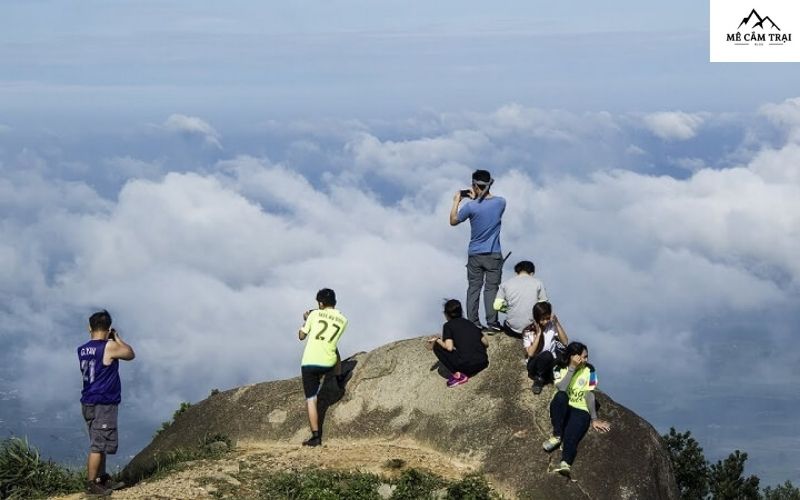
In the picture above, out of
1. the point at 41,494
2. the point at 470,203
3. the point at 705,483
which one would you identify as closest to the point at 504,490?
the point at 470,203

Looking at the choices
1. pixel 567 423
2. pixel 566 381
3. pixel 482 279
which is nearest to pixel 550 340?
pixel 566 381

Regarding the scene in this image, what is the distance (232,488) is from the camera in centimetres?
1673

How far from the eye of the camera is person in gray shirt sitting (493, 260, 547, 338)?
62.5 feet

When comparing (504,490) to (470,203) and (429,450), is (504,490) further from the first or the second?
(470,203)

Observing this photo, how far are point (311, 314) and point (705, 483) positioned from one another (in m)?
20.1

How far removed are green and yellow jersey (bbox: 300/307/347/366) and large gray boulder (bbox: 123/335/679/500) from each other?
2.13m

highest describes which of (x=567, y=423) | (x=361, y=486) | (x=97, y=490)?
(x=567, y=423)

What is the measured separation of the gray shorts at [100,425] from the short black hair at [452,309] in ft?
20.6

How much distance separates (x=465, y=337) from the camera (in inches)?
761

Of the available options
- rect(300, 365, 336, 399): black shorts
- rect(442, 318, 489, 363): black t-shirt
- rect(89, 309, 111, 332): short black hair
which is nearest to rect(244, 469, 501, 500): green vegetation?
rect(300, 365, 336, 399): black shorts

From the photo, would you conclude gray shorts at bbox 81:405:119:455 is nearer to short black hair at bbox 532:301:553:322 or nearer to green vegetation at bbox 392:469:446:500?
green vegetation at bbox 392:469:446:500

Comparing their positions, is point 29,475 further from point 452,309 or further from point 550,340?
point 550,340

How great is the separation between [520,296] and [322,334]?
379cm

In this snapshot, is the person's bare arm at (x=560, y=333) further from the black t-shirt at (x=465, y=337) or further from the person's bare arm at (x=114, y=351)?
the person's bare arm at (x=114, y=351)
